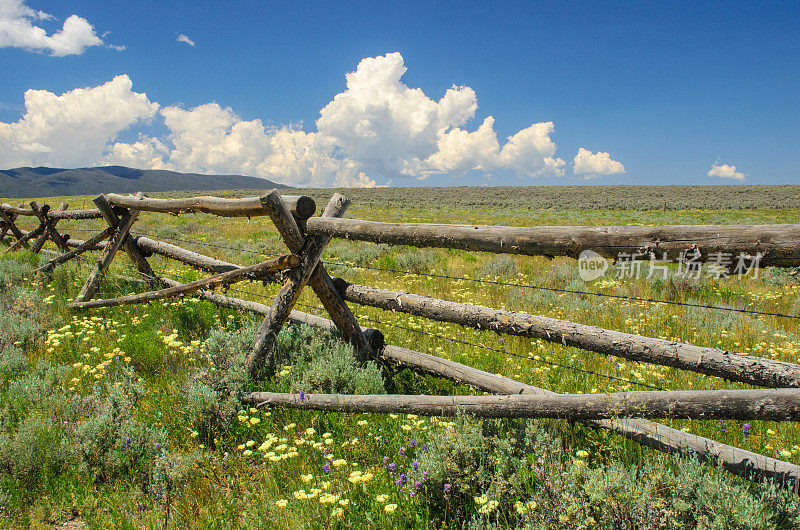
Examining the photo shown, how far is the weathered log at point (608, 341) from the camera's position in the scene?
2650 mm

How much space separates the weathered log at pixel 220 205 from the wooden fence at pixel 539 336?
0.02m

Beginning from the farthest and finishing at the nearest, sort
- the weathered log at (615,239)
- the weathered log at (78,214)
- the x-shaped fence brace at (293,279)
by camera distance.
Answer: the weathered log at (78,214) → the x-shaped fence brace at (293,279) → the weathered log at (615,239)

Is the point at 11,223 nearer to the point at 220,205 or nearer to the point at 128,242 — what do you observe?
the point at 128,242

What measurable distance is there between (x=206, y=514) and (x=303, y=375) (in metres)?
1.47

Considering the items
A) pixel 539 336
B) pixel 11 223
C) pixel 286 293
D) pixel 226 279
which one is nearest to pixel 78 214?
pixel 11 223

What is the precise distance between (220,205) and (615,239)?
3891 mm

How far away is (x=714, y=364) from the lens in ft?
9.21

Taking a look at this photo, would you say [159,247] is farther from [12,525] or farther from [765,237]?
[765,237]

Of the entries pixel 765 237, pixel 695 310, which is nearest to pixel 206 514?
pixel 765 237

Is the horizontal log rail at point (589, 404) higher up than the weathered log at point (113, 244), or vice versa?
the weathered log at point (113, 244)

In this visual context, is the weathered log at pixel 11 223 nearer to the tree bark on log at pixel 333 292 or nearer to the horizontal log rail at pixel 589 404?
the tree bark on log at pixel 333 292

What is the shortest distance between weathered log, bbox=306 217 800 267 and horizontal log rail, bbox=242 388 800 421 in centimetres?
79

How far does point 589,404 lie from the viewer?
2625 millimetres

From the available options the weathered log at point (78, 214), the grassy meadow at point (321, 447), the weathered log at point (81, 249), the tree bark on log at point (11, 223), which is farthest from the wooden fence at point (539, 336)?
the tree bark on log at point (11, 223)
